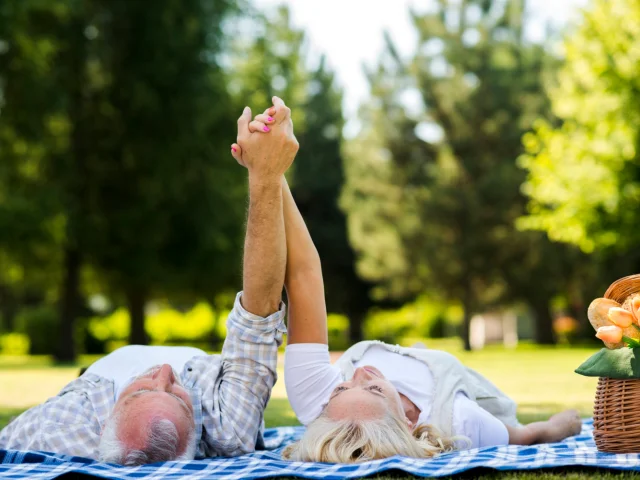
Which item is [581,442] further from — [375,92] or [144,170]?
[375,92]

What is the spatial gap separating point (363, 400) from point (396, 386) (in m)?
0.65

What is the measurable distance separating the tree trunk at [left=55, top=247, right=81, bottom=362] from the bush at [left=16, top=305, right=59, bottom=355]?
18.0 ft

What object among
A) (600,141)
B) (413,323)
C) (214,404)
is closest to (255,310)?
(214,404)

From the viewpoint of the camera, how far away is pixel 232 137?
21.3 meters

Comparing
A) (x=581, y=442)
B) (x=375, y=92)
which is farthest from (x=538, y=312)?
(x=581, y=442)

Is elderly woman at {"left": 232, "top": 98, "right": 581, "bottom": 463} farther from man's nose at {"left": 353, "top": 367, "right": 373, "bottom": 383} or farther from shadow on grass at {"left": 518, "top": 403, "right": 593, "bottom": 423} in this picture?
shadow on grass at {"left": 518, "top": 403, "right": 593, "bottom": 423}

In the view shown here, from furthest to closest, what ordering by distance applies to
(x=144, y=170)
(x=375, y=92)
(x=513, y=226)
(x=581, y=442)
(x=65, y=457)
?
(x=375, y=92) < (x=513, y=226) < (x=144, y=170) < (x=581, y=442) < (x=65, y=457)

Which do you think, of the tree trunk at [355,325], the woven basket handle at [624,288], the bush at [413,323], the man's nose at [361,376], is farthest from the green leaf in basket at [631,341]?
the bush at [413,323]

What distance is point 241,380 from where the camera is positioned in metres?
4.02

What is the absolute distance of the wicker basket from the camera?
3688 mm

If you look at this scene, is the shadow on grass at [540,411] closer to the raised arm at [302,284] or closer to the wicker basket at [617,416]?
the wicker basket at [617,416]

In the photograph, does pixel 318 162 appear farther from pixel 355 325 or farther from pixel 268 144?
pixel 268 144

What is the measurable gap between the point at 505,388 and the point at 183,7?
13.9 meters

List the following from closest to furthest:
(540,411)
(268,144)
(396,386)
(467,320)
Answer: (268,144)
(396,386)
(540,411)
(467,320)
